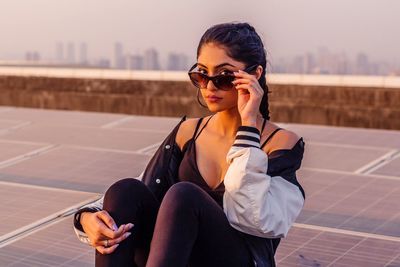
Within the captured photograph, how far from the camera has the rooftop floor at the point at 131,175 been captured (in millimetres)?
3545

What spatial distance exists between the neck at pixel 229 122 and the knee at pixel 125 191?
1.05 feet

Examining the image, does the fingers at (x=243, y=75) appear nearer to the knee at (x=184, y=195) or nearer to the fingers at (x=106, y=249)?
the knee at (x=184, y=195)

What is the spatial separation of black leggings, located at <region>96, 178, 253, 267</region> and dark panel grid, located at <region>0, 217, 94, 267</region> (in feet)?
3.42

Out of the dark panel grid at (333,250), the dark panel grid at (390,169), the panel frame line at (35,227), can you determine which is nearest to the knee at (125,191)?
the dark panel grid at (333,250)

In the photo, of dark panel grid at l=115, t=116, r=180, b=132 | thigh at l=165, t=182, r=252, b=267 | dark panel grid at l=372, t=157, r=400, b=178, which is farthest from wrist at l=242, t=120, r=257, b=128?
dark panel grid at l=115, t=116, r=180, b=132

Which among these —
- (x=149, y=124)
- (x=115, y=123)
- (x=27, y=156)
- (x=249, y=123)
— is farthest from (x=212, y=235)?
(x=115, y=123)

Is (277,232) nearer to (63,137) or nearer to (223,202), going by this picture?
(223,202)

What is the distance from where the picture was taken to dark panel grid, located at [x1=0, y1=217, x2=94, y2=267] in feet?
11.1

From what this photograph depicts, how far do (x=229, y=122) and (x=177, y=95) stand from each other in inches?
316

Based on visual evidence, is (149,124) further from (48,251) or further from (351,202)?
(48,251)

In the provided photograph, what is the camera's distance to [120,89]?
11.1m

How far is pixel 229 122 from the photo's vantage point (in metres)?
2.54

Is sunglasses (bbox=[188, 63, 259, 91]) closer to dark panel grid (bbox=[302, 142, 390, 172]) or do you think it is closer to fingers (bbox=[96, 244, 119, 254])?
fingers (bbox=[96, 244, 119, 254])

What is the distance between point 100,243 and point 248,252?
0.43 metres
